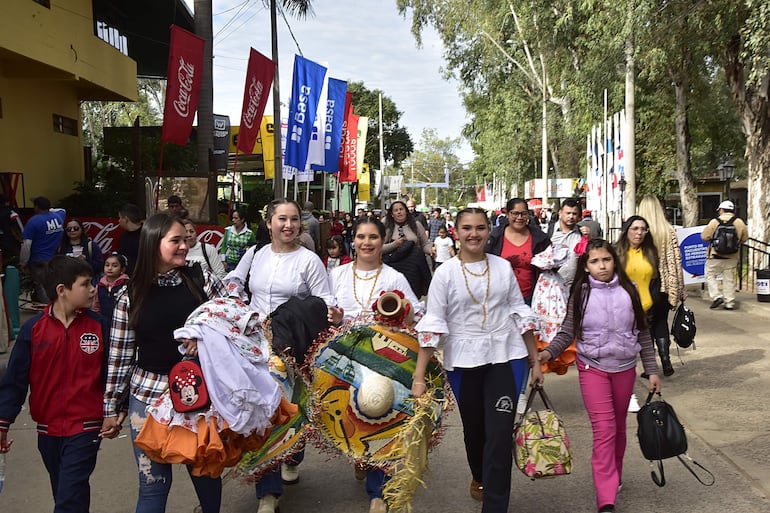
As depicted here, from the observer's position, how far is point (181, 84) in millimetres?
13328

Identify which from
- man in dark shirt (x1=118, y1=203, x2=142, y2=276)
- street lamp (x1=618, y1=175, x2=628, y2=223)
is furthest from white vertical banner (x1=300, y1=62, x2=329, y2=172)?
man in dark shirt (x1=118, y1=203, x2=142, y2=276)

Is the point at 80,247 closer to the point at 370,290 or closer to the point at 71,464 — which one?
the point at 370,290

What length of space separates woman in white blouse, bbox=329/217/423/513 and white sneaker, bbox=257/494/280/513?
1159 mm

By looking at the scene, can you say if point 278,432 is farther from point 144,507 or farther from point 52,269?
point 52,269

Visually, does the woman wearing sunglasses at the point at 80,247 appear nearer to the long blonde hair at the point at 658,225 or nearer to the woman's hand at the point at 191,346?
the woman's hand at the point at 191,346

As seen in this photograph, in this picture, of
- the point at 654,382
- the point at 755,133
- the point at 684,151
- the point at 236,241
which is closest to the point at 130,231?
the point at 236,241

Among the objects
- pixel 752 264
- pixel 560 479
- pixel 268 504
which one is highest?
pixel 752 264

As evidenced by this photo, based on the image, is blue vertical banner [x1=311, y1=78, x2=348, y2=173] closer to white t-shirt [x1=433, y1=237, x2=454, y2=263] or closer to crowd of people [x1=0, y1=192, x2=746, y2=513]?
white t-shirt [x1=433, y1=237, x2=454, y2=263]

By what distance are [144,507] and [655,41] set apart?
1518cm

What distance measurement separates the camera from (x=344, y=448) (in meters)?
4.38

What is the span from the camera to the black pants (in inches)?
161

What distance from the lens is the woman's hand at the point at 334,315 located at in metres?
4.64

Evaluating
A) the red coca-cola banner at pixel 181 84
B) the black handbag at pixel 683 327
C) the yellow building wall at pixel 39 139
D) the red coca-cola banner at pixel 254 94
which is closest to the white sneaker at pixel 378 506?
the black handbag at pixel 683 327

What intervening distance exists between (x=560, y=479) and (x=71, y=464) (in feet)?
10.4
